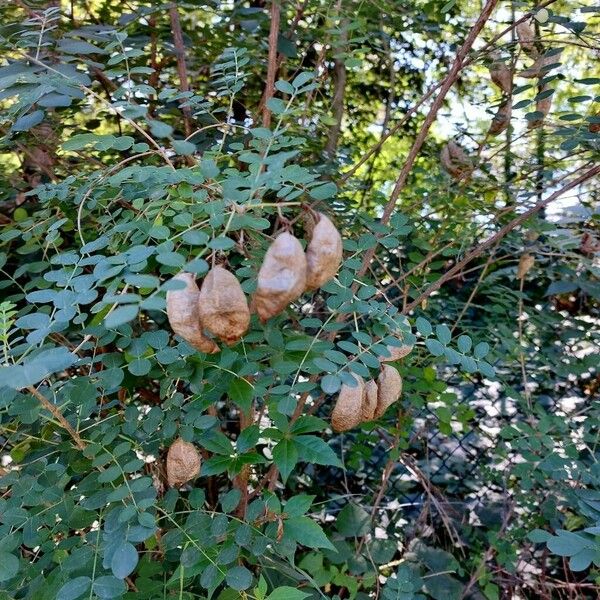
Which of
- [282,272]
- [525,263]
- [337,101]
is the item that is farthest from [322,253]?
[337,101]

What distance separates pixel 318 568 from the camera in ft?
5.14

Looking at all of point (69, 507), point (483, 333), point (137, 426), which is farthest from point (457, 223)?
point (69, 507)

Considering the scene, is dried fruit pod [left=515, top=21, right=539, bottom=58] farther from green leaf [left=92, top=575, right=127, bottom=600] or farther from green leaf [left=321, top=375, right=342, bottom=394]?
green leaf [left=92, top=575, right=127, bottom=600]

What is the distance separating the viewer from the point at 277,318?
42.2 inches

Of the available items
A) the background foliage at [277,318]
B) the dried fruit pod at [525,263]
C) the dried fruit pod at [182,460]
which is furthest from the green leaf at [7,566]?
the dried fruit pod at [525,263]

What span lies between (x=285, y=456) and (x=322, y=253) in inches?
14.2

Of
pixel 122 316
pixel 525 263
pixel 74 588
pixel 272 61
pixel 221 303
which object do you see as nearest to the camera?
pixel 122 316

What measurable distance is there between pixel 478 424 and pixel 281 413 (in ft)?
4.78

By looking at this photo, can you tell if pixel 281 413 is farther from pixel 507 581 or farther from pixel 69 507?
pixel 507 581

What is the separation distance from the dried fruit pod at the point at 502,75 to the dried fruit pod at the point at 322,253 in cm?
98

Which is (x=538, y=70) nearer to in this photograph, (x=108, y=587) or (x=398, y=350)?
(x=398, y=350)

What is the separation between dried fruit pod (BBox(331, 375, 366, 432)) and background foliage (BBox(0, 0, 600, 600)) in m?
0.06

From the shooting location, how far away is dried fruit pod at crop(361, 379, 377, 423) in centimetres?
108

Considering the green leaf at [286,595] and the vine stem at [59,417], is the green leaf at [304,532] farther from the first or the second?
the vine stem at [59,417]
